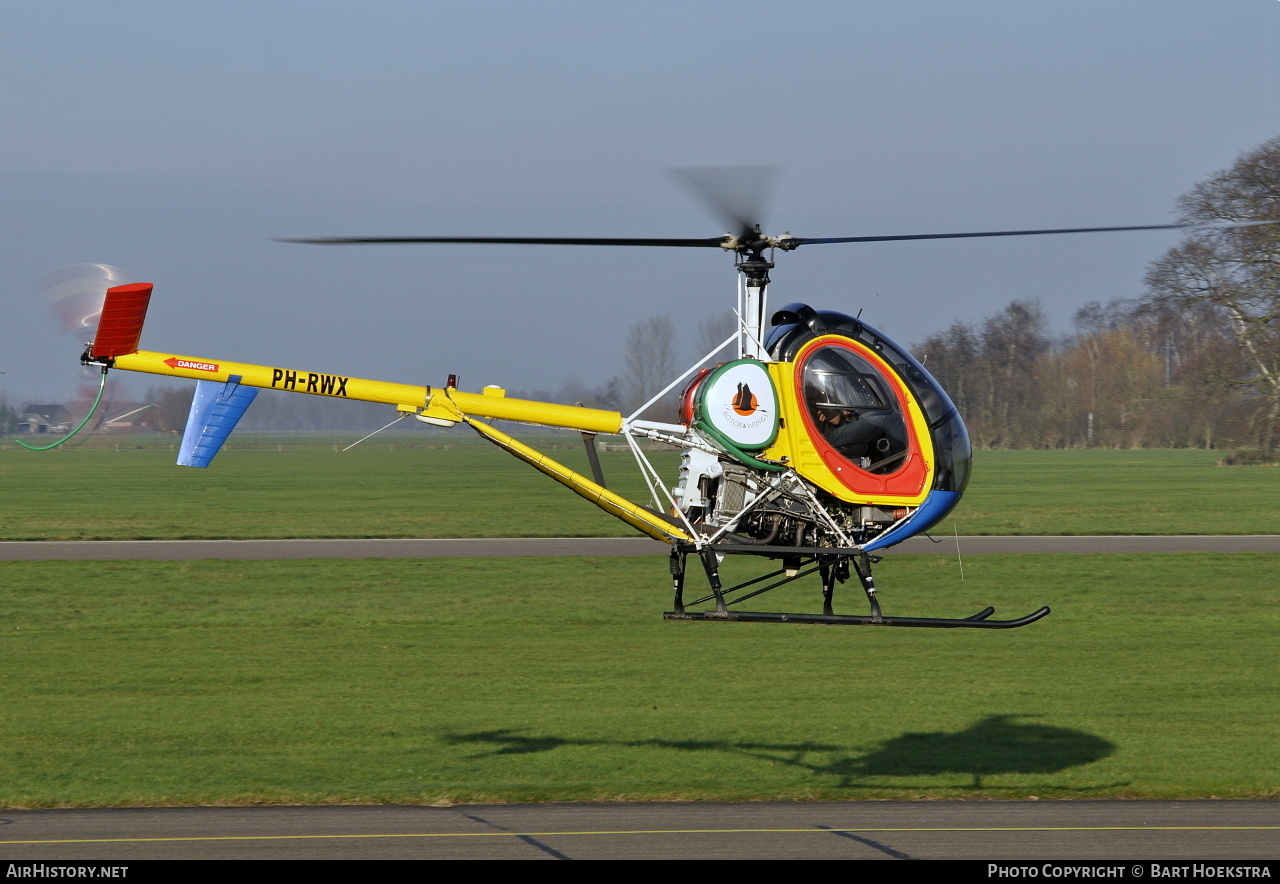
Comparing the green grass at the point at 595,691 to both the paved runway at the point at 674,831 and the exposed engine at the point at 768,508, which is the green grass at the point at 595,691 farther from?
the exposed engine at the point at 768,508

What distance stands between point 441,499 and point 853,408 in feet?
183

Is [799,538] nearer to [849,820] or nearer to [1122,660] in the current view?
[849,820]

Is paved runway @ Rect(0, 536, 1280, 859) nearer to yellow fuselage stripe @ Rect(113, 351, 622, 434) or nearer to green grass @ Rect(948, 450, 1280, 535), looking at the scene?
yellow fuselage stripe @ Rect(113, 351, 622, 434)

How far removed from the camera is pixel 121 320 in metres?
13.4

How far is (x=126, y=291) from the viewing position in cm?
1323

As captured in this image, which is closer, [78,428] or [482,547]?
[78,428]

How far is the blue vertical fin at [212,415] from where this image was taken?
13.6 m

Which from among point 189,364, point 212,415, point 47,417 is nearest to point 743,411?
point 212,415

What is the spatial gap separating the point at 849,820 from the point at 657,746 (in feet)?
14.4

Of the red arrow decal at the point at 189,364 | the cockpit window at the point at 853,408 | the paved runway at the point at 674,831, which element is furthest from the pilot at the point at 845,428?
the red arrow decal at the point at 189,364

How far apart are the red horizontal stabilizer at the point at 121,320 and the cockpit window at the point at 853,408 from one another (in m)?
6.85

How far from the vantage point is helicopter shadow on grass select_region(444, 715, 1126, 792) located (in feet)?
61.9

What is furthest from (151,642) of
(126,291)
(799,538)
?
(799,538)

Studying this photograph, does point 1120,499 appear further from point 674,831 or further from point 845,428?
point 845,428
